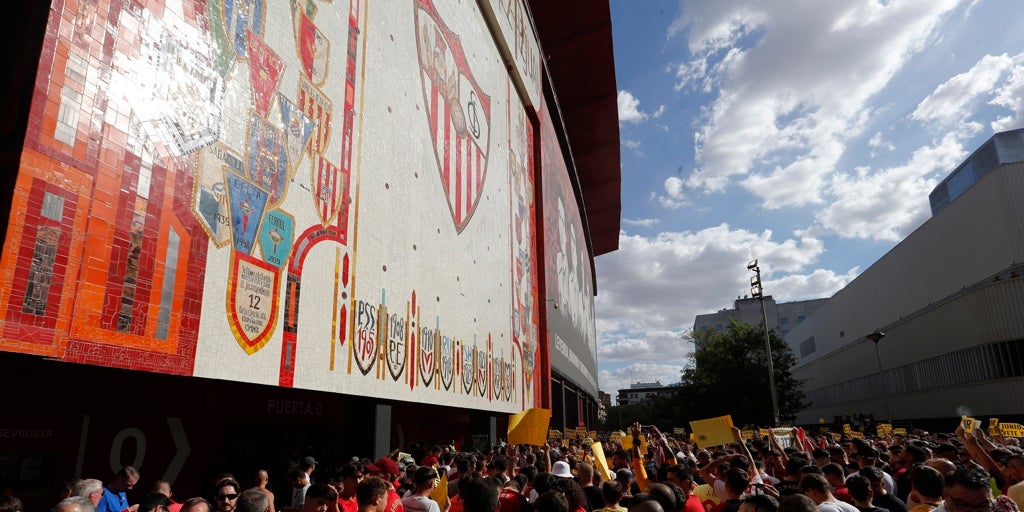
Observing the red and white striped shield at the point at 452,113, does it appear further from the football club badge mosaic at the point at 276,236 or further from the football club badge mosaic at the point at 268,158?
the football club badge mosaic at the point at 276,236

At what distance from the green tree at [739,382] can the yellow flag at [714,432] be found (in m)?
36.8

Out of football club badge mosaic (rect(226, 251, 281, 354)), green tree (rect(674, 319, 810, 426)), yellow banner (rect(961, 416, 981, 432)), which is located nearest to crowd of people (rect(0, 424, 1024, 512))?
yellow banner (rect(961, 416, 981, 432))

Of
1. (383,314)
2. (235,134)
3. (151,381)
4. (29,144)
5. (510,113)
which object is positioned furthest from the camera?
(510,113)

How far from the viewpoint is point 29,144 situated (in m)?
5.20

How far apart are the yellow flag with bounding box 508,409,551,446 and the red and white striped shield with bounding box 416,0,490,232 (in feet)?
18.4

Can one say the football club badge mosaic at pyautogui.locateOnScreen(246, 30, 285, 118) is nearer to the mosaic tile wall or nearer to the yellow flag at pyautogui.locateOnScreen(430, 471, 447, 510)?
the mosaic tile wall

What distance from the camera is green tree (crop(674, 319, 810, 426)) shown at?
141 ft

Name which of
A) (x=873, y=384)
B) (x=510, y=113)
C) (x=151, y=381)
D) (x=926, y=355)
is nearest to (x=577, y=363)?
A: (x=510, y=113)

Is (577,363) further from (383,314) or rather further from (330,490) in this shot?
(330,490)

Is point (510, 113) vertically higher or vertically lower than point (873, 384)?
higher

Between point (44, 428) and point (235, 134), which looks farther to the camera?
point (235, 134)

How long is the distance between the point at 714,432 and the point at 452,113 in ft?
33.4

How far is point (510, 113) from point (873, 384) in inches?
1496

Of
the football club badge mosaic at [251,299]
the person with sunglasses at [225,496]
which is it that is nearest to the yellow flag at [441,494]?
the person with sunglasses at [225,496]
